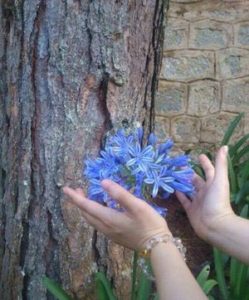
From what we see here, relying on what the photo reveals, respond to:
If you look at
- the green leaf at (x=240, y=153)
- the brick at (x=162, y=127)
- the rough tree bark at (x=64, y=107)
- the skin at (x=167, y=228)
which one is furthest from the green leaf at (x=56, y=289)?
the brick at (x=162, y=127)

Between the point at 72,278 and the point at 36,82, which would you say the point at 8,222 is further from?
the point at 36,82

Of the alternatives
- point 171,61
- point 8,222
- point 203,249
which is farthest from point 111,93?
point 171,61

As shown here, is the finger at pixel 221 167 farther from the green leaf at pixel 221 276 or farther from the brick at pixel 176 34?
the brick at pixel 176 34

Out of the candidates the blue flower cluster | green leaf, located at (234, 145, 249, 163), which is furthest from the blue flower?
green leaf, located at (234, 145, 249, 163)

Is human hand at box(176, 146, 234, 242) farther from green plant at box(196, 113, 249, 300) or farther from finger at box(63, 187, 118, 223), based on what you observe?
green plant at box(196, 113, 249, 300)

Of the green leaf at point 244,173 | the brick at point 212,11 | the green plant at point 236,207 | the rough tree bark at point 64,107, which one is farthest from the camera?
the brick at point 212,11
